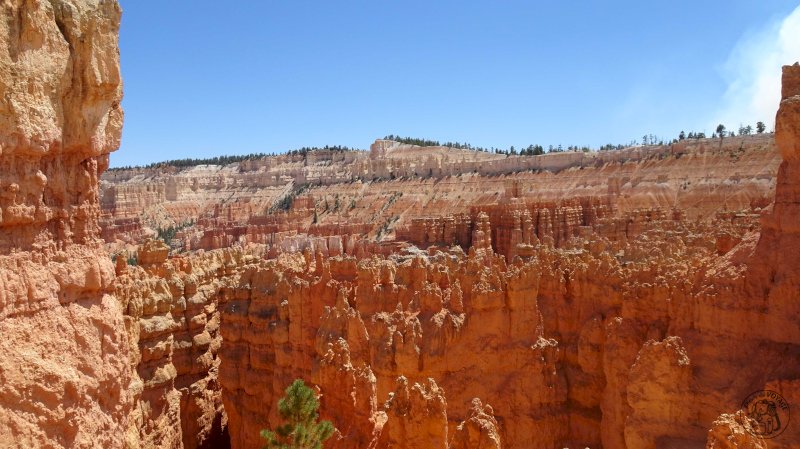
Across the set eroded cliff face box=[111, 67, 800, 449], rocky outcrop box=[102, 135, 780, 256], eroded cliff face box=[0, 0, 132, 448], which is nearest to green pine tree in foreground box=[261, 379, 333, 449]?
eroded cliff face box=[111, 67, 800, 449]

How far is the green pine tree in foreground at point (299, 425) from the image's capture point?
31.8 ft

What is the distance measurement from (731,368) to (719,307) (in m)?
1.19

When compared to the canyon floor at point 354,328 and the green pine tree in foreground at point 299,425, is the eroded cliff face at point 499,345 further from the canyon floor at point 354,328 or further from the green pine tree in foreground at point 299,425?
the green pine tree in foreground at point 299,425

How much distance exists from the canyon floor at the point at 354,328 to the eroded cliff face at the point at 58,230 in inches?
0.7

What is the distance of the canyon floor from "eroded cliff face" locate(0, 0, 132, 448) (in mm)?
17

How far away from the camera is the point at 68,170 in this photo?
5379 millimetres

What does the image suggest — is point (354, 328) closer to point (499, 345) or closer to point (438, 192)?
point (499, 345)

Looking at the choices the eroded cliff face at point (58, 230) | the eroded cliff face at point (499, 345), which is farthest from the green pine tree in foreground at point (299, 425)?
the eroded cliff face at point (58, 230)

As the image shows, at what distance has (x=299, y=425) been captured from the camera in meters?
9.73


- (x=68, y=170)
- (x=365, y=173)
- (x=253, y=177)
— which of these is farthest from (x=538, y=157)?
(x=68, y=170)

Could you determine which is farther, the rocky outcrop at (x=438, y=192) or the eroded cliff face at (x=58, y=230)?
the rocky outcrop at (x=438, y=192)

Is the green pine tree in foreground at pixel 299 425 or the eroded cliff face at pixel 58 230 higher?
the eroded cliff face at pixel 58 230

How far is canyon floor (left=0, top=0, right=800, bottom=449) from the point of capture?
488cm

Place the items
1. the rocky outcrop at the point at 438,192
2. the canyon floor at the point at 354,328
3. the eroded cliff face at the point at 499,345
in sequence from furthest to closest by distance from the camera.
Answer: the rocky outcrop at the point at 438,192
the eroded cliff face at the point at 499,345
the canyon floor at the point at 354,328
